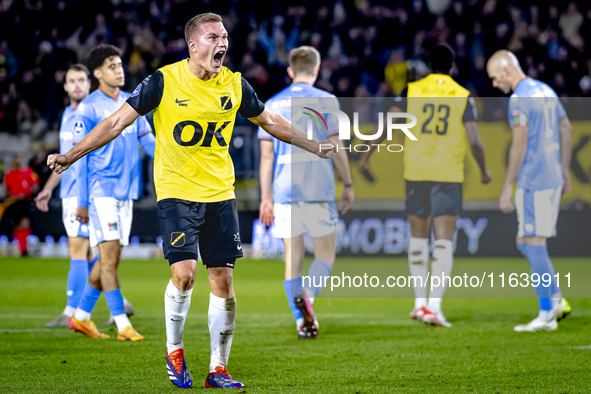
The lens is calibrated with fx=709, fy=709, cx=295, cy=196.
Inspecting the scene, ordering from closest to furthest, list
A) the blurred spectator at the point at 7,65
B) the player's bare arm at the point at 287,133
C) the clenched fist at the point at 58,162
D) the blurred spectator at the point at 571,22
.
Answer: the clenched fist at the point at 58,162, the player's bare arm at the point at 287,133, the blurred spectator at the point at 571,22, the blurred spectator at the point at 7,65

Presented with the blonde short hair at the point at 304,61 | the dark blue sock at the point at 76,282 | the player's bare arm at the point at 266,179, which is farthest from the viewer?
the dark blue sock at the point at 76,282

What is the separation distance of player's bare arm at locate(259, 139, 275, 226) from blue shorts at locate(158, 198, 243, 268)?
1.78 m

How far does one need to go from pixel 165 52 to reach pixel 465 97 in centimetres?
1181

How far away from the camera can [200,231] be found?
414cm

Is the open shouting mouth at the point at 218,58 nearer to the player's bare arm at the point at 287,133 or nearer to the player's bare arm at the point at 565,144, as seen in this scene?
the player's bare arm at the point at 287,133

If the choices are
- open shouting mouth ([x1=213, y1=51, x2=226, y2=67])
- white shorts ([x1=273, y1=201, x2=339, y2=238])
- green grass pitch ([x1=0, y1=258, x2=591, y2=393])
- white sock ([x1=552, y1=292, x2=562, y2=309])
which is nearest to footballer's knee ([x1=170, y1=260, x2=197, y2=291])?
green grass pitch ([x1=0, y1=258, x2=591, y2=393])

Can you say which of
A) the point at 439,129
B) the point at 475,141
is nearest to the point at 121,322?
the point at 439,129

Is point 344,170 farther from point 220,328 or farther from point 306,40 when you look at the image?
point 306,40

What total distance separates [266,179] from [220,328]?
7.15 feet

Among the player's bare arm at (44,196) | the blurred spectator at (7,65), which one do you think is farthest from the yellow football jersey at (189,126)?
the blurred spectator at (7,65)

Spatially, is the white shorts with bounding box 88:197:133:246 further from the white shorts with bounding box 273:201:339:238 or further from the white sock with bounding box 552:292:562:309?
the white sock with bounding box 552:292:562:309

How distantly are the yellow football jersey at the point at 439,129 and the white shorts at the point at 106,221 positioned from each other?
8.90ft

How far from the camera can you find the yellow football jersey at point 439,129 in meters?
6.61

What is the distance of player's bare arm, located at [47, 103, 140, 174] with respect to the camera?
12.2 feet
